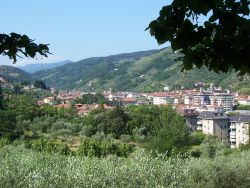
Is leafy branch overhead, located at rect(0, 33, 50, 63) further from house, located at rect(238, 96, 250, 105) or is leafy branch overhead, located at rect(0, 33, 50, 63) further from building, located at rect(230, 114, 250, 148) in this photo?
house, located at rect(238, 96, 250, 105)

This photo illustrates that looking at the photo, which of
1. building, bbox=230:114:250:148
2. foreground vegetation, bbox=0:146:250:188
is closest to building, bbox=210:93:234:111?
building, bbox=230:114:250:148

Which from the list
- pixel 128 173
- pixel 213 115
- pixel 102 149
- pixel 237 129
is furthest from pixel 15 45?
pixel 213 115

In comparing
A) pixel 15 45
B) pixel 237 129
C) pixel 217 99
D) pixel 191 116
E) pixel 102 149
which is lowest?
pixel 237 129

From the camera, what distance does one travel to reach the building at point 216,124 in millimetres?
73312

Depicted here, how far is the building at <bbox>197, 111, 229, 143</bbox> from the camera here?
73312 mm

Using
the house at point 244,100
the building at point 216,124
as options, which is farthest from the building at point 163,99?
the building at point 216,124

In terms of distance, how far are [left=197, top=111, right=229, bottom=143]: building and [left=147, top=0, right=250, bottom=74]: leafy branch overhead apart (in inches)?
2815

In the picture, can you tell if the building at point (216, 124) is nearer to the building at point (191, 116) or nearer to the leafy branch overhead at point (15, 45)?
the building at point (191, 116)

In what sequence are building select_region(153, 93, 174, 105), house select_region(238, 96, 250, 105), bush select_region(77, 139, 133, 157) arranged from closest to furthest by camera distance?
bush select_region(77, 139, 133, 157) → house select_region(238, 96, 250, 105) → building select_region(153, 93, 174, 105)

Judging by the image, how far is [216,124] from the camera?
241 ft

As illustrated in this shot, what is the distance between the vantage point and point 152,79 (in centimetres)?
19100

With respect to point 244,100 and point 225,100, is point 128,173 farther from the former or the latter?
point 244,100

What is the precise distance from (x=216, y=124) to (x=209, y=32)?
72.9 metres

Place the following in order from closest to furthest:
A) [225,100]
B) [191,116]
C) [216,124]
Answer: [216,124], [191,116], [225,100]
